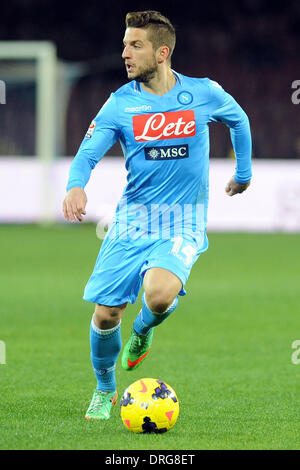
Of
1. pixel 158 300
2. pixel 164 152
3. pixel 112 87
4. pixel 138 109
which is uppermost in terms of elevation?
pixel 138 109

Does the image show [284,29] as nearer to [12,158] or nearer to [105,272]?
[12,158]

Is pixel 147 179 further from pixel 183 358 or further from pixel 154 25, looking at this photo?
pixel 183 358

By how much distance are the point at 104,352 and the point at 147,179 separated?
3.36 ft

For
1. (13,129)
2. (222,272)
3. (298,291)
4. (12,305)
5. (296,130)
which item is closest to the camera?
(12,305)

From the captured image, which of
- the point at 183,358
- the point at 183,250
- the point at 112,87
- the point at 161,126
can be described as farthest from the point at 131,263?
the point at 112,87

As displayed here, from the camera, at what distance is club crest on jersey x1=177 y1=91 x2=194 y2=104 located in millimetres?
5391

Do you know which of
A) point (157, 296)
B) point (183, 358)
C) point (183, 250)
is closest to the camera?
point (157, 296)

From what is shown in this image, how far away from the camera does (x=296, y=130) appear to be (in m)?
27.9

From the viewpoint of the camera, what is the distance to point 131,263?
5.27m

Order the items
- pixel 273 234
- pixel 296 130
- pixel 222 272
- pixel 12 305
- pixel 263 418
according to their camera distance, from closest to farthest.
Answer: pixel 263 418 < pixel 12 305 < pixel 222 272 < pixel 273 234 < pixel 296 130

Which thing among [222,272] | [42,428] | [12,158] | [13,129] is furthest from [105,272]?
[13,129]

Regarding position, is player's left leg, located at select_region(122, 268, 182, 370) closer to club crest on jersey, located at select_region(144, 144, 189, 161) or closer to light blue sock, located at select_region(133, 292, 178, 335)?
light blue sock, located at select_region(133, 292, 178, 335)

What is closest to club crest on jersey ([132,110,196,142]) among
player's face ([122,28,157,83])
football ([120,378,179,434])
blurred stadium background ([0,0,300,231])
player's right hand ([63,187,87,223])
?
player's face ([122,28,157,83])

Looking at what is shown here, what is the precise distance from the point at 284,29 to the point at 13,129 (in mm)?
11904
